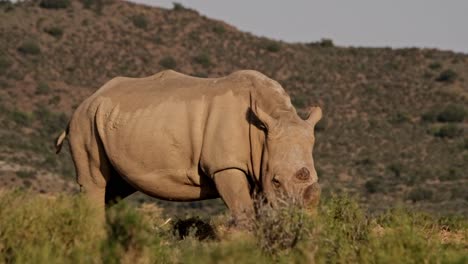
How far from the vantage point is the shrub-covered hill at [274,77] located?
50969mm

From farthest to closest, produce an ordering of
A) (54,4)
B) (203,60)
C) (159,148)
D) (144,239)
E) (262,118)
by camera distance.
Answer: (54,4) < (203,60) < (159,148) < (262,118) < (144,239)

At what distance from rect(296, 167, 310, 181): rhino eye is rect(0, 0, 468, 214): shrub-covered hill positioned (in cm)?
2933

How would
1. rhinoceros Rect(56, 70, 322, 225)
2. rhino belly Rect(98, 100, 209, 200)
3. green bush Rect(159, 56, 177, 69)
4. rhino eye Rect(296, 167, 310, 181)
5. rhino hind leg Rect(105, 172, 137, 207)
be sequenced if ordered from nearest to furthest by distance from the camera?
rhino eye Rect(296, 167, 310, 181)
rhinoceros Rect(56, 70, 322, 225)
rhino belly Rect(98, 100, 209, 200)
rhino hind leg Rect(105, 172, 137, 207)
green bush Rect(159, 56, 177, 69)

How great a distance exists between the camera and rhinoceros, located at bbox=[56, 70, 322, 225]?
14250 millimetres

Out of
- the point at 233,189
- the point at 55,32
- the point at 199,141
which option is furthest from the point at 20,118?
the point at 233,189

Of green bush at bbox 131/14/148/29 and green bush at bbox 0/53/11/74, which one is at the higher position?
green bush at bbox 131/14/148/29

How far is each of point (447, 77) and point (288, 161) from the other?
57.3 metres

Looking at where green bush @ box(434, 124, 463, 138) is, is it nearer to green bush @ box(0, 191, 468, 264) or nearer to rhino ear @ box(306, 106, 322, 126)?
rhino ear @ box(306, 106, 322, 126)

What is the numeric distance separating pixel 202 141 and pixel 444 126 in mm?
47540

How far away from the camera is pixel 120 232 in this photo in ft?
37.1

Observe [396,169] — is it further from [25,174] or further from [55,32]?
[55,32]

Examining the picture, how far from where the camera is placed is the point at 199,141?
48.6 feet

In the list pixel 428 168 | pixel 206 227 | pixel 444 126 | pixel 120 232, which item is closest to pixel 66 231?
pixel 120 232

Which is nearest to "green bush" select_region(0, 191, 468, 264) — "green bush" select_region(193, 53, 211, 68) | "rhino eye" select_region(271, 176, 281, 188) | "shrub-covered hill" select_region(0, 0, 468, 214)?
"rhino eye" select_region(271, 176, 281, 188)
